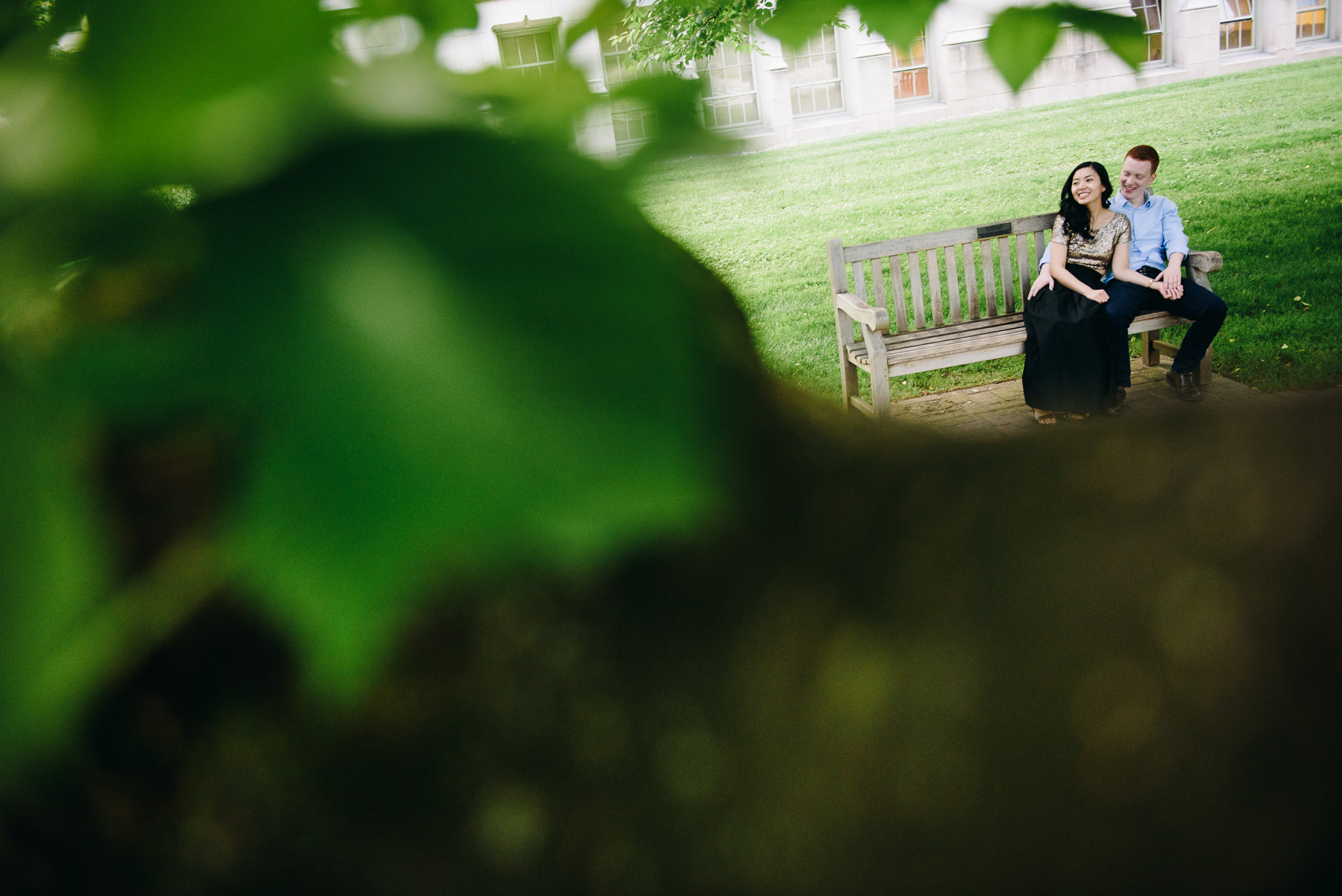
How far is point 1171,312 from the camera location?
636cm

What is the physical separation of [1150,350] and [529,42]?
7.56 metres

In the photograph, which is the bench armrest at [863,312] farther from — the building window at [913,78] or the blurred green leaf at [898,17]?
the building window at [913,78]

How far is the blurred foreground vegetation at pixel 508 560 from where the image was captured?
0.69 ft

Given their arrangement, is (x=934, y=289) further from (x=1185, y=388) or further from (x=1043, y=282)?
(x=1185, y=388)

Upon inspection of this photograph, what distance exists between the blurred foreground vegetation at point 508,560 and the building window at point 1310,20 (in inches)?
1282

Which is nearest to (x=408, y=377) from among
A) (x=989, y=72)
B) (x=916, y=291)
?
(x=916, y=291)

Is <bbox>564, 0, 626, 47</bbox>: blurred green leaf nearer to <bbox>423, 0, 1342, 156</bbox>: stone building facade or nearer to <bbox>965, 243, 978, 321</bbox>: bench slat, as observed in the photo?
<bbox>965, 243, 978, 321</bbox>: bench slat

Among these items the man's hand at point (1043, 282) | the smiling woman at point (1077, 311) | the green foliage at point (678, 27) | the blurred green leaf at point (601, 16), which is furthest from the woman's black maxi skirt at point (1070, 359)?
the blurred green leaf at point (601, 16)

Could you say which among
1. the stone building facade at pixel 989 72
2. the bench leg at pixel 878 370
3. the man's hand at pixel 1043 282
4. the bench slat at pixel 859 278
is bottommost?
the bench leg at pixel 878 370

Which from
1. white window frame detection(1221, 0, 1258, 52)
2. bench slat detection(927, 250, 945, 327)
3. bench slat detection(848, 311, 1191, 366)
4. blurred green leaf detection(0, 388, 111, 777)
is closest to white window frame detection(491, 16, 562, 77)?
blurred green leaf detection(0, 388, 111, 777)

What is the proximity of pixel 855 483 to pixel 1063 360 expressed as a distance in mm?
5823

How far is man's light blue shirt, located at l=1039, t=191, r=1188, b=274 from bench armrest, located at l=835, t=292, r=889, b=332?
1.54 m

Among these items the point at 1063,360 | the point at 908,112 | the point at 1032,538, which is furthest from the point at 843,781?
the point at 908,112

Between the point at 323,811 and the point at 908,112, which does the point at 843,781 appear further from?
the point at 908,112
